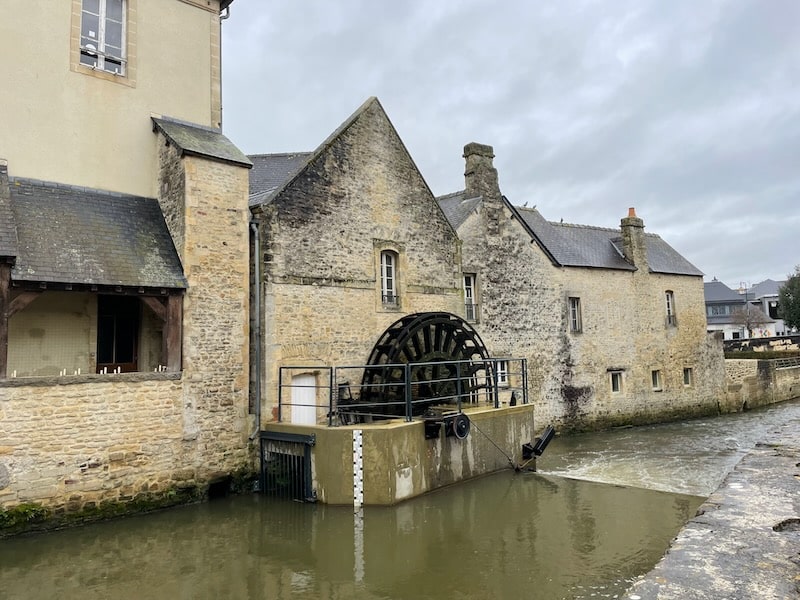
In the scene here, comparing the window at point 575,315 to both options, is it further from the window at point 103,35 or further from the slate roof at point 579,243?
the window at point 103,35

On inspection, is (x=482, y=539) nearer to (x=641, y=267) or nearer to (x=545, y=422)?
(x=545, y=422)

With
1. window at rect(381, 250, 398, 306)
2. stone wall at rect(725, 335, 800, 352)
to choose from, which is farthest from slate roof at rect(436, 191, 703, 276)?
stone wall at rect(725, 335, 800, 352)

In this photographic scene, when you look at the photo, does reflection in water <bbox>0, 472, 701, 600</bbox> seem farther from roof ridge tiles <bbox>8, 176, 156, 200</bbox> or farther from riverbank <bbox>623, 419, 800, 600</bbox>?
roof ridge tiles <bbox>8, 176, 156, 200</bbox>

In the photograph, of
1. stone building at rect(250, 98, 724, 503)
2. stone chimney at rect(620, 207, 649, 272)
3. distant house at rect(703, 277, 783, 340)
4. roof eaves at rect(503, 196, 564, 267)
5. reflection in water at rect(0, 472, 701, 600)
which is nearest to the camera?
reflection in water at rect(0, 472, 701, 600)

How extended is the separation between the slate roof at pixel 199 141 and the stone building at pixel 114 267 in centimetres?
4

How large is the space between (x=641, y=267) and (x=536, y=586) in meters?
15.5

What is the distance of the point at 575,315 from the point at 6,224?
14471 mm

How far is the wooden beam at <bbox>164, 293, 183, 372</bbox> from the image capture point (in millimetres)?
8719

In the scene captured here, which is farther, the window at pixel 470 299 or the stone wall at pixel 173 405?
the window at pixel 470 299

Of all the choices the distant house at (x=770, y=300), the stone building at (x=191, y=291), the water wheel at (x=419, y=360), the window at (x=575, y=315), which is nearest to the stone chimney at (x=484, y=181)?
the stone building at (x=191, y=291)

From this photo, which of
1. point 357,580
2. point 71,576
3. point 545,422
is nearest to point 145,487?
point 71,576

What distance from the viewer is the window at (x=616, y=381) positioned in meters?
18.0

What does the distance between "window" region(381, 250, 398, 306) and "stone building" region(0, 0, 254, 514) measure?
3.45 meters

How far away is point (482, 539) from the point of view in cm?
718
